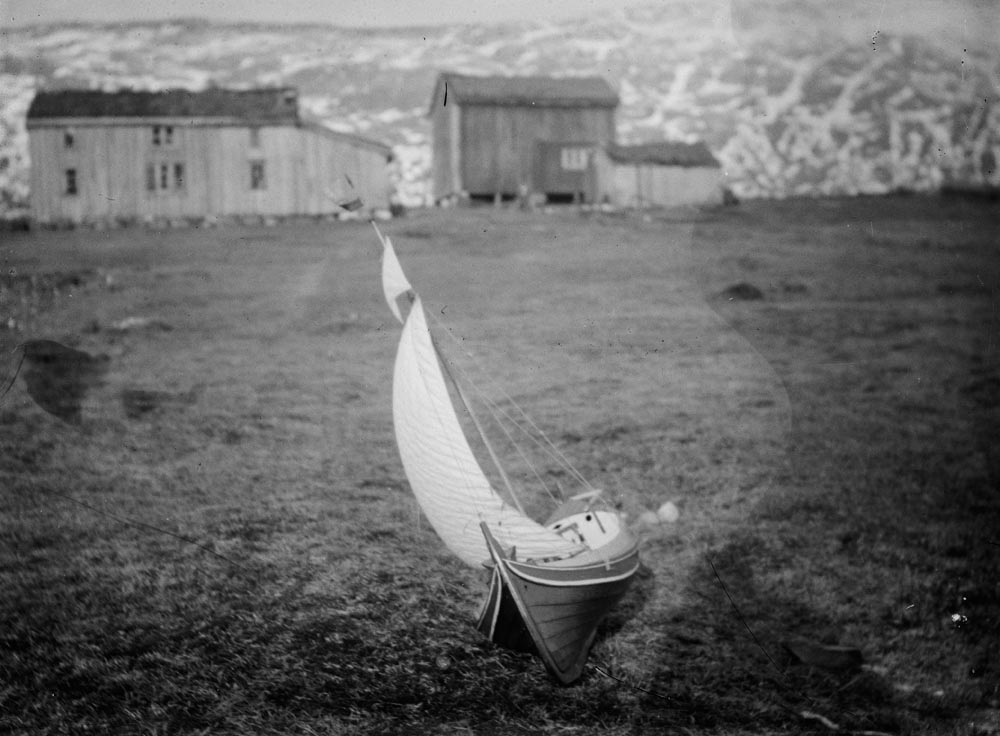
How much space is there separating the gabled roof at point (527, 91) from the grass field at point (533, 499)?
73 cm

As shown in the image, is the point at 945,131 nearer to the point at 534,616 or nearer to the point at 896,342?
the point at 896,342

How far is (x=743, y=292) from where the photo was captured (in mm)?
6328

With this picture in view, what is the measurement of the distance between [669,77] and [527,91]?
98 centimetres

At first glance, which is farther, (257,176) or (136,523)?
(257,176)

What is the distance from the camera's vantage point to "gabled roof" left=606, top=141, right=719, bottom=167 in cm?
614

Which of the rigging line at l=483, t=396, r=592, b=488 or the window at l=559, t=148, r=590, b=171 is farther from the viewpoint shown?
the window at l=559, t=148, r=590, b=171

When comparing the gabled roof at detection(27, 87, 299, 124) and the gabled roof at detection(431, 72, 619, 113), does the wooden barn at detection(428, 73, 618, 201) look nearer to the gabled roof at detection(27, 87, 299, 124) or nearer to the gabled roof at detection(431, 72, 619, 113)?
the gabled roof at detection(431, 72, 619, 113)

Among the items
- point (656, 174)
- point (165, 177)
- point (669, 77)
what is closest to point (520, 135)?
point (656, 174)

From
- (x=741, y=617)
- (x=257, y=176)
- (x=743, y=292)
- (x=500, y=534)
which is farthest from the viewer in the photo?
(x=743, y=292)

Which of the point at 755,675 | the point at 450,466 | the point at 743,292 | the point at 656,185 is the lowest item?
the point at 755,675

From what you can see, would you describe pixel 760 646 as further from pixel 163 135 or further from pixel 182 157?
pixel 163 135

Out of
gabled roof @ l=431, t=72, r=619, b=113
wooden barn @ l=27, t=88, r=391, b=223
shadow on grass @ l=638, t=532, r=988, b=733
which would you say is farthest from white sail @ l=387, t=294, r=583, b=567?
gabled roof @ l=431, t=72, r=619, b=113

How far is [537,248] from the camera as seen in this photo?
590 centimetres

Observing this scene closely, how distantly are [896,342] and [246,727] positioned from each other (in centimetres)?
499
